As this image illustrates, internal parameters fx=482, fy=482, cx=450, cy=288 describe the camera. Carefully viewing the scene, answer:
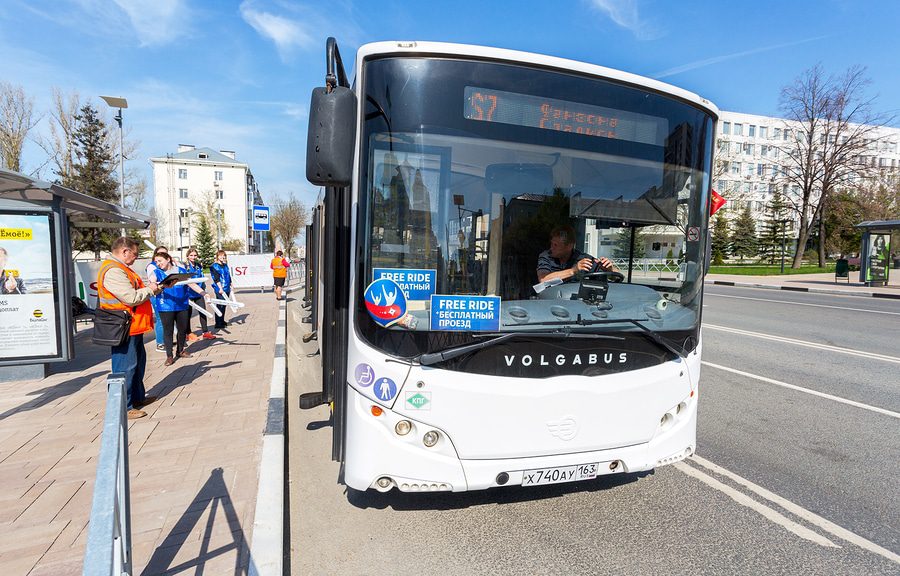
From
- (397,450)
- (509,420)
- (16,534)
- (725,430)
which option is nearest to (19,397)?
(16,534)

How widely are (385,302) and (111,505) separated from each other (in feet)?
5.27

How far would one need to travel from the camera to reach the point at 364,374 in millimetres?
2910

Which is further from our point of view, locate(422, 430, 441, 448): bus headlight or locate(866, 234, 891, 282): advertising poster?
locate(866, 234, 891, 282): advertising poster

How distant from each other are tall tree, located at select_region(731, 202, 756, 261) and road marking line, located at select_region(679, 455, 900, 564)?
188 feet

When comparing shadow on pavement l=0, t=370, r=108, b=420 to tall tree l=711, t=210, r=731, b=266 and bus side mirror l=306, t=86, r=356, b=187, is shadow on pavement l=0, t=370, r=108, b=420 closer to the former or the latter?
bus side mirror l=306, t=86, r=356, b=187

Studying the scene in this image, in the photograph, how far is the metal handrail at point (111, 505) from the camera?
149 cm

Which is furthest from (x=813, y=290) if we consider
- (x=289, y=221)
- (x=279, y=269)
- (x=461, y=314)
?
(x=289, y=221)

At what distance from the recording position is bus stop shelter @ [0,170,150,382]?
6492mm

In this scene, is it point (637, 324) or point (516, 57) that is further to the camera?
point (637, 324)

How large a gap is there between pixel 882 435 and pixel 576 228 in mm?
4402

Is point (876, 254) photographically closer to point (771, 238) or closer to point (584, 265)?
point (584, 265)

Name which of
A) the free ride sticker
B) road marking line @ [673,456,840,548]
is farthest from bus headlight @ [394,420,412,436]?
road marking line @ [673,456,840,548]

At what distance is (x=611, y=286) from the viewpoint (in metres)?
3.34

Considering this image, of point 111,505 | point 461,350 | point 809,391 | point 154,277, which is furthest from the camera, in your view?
point 154,277
